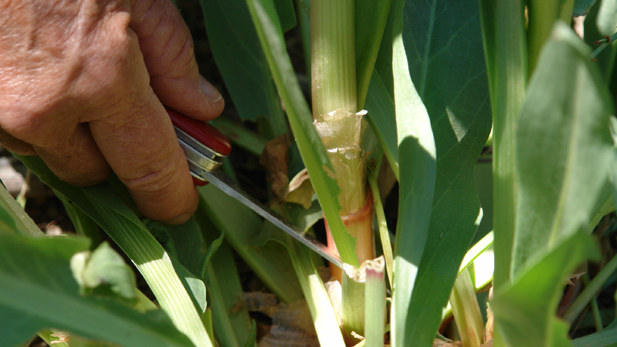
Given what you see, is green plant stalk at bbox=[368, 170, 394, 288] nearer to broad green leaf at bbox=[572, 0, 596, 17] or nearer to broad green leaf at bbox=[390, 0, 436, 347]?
broad green leaf at bbox=[390, 0, 436, 347]

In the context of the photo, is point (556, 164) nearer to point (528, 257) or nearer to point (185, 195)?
point (528, 257)

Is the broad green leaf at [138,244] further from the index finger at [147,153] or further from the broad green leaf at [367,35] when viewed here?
the broad green leaf at [367,35]

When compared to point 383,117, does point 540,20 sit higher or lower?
higher

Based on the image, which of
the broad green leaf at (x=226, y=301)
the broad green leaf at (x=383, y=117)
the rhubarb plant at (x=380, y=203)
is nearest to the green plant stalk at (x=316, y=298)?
the rhubarb plant at (x=380, y=203)

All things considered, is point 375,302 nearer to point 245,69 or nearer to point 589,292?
point 589,292

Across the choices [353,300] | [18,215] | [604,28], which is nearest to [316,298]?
[353,300]
